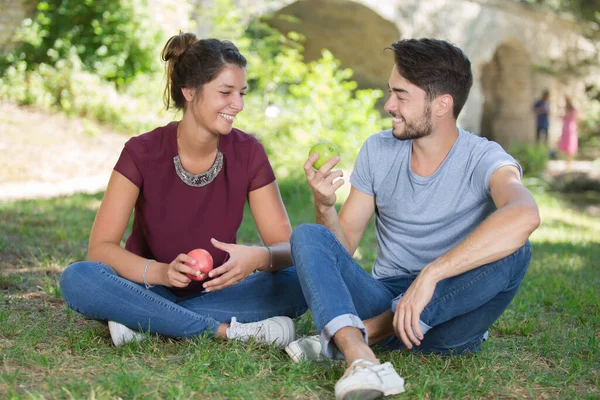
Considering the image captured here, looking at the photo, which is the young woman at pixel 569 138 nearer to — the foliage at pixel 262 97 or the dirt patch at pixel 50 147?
the foliage at pixel 262 97

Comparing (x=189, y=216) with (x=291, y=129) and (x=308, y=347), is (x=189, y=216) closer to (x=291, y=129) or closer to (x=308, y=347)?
(x=308, y=347)

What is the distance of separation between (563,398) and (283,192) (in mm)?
6032

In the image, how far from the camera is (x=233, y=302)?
3.27 metres

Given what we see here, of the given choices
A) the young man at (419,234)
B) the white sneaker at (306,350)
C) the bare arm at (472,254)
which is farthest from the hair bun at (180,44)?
the bare arm at (472,254)

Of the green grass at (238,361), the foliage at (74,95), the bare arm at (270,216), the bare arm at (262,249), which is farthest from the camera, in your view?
the foliage at (74,95)

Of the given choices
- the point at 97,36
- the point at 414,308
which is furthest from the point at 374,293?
the point at 97,36

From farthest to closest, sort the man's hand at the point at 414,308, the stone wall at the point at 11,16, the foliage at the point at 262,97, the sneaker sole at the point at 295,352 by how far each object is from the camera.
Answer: the stone wall at the point at 11,16 < the foliage at the point at 262,97 < the sneaker sole at the point at 295,352 < the man's hand at the point at 414,308

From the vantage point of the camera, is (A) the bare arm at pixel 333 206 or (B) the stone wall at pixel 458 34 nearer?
(A) the bare arm at pixel 333 206

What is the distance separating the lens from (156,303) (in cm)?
303

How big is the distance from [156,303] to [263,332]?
1.53ft

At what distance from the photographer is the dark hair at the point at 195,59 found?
3320 mm

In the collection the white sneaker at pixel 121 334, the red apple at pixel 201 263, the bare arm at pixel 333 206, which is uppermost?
the bare arm at pixel 333 206

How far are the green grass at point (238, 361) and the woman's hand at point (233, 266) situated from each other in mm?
248

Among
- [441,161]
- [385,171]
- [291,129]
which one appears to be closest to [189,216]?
[385,171]
